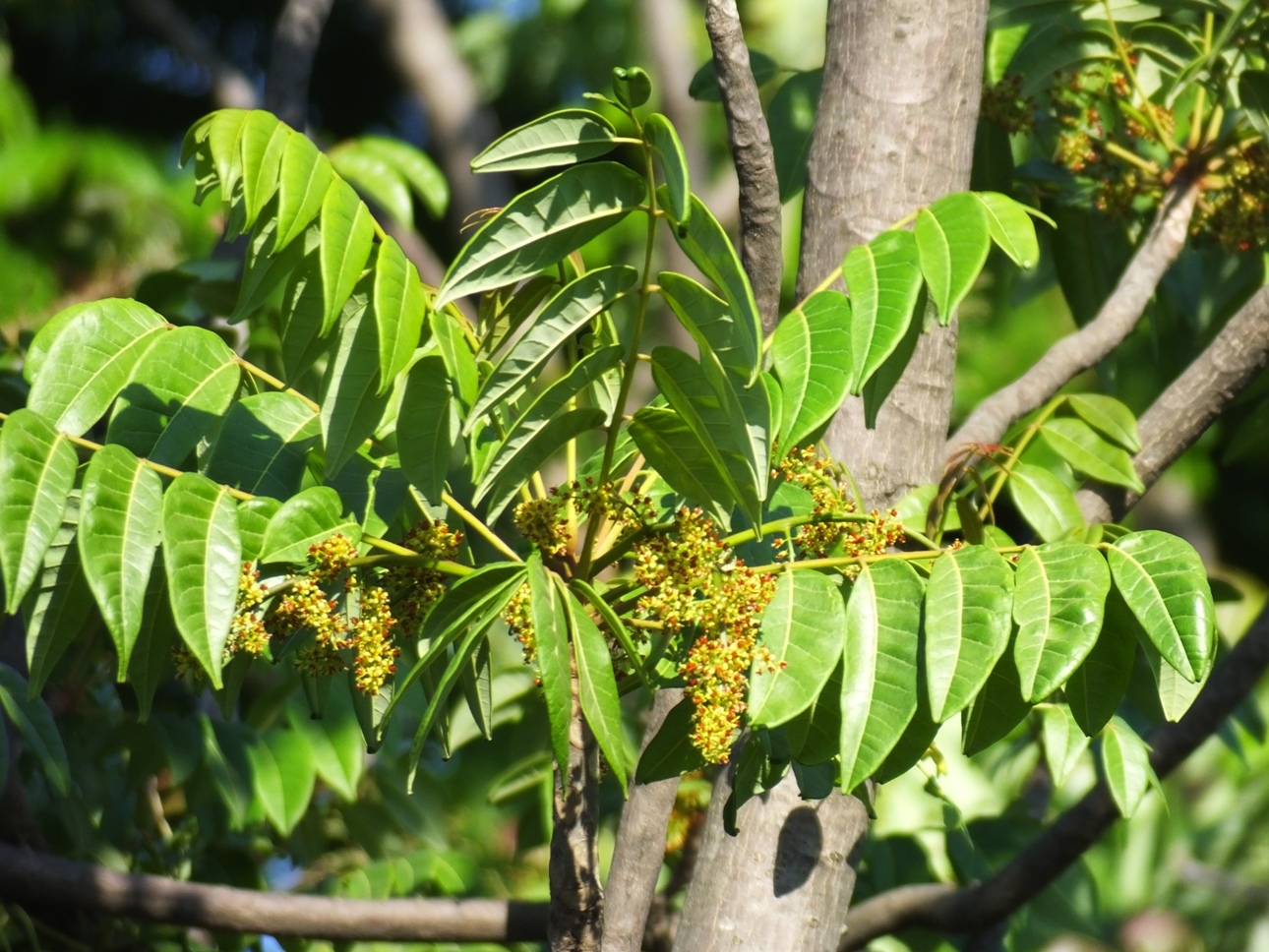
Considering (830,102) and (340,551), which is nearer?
(340,551)

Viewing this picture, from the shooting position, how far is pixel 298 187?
110 centimetres

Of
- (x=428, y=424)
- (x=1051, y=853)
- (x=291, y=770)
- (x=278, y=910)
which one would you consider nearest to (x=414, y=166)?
(x=291, y=770)

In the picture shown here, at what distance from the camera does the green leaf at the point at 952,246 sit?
1071 millimetres

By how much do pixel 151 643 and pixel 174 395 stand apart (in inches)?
8.7

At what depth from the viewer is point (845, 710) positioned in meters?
0.94

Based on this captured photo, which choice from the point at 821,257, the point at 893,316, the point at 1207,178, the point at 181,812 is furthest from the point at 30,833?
the point at 1207,178

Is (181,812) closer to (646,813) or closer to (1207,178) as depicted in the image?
(646,813)

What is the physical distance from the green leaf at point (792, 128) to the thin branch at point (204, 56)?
5.75ft

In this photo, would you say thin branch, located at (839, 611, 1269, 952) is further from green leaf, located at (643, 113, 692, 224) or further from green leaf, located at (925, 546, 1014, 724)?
green leaf, located at (643, 113, 692, 224)

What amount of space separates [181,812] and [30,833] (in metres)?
0.65

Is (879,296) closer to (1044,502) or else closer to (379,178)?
(1044,502)

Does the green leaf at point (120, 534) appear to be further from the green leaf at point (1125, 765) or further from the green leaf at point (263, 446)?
the green leaf at point (1125, 765)

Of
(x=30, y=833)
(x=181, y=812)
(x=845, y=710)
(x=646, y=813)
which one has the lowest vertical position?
(x=181, y=812)

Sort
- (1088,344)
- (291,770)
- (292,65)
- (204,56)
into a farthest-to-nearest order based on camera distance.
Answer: (204,56), (292,65), (291,770), (1088,344)
